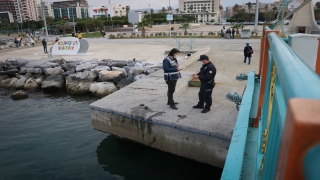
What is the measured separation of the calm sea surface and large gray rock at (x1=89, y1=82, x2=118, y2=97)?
2.14 metres

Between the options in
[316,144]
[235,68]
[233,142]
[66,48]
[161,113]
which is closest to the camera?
[316,144]

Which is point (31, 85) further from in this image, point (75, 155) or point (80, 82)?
point (75, 155)

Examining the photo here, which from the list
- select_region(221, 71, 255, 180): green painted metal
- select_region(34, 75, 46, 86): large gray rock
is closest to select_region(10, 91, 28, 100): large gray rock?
select_region(34, 75, 46, 86): large gray rock

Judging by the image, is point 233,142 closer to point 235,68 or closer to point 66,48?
point 235,68

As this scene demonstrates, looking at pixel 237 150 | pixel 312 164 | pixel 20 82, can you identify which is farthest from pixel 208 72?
pixel 20 82

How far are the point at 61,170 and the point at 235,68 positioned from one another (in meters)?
9.18

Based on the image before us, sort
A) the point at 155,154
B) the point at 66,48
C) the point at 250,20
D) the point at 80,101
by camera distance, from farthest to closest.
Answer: the point at 250,20
the point at 66,48
the point at 80,101
the point at 155,154

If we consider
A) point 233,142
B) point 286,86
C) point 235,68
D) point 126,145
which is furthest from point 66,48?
point 286,86

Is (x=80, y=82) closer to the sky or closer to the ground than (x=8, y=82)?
closer to the sky

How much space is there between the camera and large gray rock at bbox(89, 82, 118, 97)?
11635 millimetres

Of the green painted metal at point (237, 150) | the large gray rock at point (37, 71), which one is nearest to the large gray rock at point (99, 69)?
the large gray rock at point (37, 71)

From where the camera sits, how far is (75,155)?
6.89 metres

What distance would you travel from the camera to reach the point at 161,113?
6145 millimetres

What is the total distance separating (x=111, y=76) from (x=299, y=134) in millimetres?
12054
